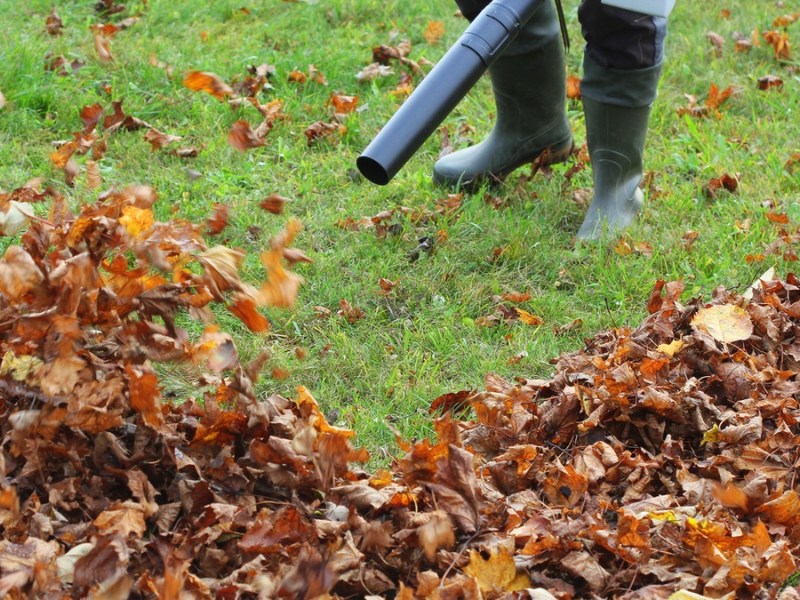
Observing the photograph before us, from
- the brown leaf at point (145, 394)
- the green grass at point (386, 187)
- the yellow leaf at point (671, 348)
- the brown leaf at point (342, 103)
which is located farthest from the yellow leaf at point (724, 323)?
the brown leaf at point (342, 103)

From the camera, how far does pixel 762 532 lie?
1.85 m

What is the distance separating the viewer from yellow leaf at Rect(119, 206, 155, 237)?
201 cm

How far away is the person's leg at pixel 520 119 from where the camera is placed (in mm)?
3533

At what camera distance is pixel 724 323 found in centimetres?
260

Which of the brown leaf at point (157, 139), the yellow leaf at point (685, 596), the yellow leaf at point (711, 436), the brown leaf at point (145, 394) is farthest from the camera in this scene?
the brown leaf at point (157, 139)

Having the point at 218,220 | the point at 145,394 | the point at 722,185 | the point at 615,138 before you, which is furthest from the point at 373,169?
the point at 722,185

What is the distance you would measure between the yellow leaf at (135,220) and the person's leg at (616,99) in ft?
5.48

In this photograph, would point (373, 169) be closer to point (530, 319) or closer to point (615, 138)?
point (530, 319)

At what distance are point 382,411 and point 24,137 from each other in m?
2.13

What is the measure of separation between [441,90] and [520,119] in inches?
46.7

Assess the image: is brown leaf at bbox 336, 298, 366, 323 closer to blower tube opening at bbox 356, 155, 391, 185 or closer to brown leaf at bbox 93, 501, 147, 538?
blower tube opening at bbox 356, 155, 391, 185

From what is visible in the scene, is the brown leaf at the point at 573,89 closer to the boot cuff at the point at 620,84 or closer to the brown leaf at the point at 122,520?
the boot cuff at the point at 620,84

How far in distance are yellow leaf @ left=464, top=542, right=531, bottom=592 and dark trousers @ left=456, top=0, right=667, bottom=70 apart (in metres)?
1.89

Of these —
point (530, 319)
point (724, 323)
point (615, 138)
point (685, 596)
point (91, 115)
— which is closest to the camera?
point (685, 596)
